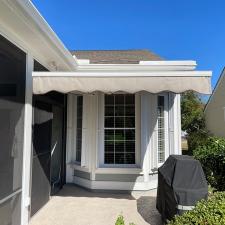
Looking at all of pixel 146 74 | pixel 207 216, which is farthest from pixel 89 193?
pixel 207 216

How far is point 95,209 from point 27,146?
3.46m

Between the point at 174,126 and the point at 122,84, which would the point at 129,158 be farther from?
the point at 122,84

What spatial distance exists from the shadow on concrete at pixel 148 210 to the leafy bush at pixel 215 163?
2.48m

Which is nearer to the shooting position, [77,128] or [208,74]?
[208,74]

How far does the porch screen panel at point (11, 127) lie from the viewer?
5980 millimetres

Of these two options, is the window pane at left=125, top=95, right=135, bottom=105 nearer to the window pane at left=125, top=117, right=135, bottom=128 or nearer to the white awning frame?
the window pane at left=125, top=117, right=135, bottom=128

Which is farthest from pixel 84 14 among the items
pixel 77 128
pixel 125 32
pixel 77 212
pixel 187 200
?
pixel 187 200

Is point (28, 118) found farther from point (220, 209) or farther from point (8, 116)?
point (220, 209)

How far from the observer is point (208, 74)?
22.8 ft

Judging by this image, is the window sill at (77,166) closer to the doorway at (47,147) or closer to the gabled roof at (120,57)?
the doorway at (47,147)

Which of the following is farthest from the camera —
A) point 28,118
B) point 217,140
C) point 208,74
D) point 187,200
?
point 217,140

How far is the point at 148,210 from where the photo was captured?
8.85 metres

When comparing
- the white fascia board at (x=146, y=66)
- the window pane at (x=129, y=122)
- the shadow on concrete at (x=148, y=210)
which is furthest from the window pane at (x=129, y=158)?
the white fascia board at (x=146, y=66)

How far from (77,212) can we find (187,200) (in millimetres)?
4263
